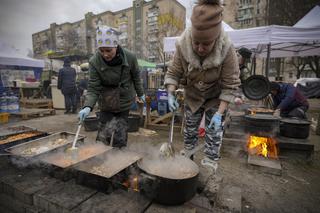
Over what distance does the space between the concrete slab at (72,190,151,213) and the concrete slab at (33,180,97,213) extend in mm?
76

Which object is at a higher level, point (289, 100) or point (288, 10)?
point (288, 10)

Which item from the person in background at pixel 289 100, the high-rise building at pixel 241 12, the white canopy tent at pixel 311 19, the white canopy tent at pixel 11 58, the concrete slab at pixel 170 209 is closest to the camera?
the concrete slab at pixel 170 209

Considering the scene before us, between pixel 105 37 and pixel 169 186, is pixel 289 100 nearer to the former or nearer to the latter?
pixel 169 186

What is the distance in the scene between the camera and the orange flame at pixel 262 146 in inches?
153

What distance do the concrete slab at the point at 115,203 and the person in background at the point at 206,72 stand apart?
852 mm

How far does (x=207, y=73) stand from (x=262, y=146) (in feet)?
9.42

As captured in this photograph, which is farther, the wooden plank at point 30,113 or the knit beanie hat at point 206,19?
the wooden plank at point 30,113

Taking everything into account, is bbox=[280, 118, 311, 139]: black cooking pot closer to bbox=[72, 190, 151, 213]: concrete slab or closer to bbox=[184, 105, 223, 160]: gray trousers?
bbox=[184, 105, 223, 160]: gray trousers

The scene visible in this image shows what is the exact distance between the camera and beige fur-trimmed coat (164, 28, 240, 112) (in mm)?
1875

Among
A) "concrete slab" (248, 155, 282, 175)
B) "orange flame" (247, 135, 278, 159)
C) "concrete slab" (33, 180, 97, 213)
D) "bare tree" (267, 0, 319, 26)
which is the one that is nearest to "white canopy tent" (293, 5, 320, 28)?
"orange flame" (247, 135, 278, 159)

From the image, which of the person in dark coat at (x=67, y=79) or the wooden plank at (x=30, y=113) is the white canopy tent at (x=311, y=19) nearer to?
the person in dark coat at (x=67, y=79)

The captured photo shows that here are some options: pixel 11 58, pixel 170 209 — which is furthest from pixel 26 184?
pixel 11 58

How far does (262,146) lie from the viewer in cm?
396

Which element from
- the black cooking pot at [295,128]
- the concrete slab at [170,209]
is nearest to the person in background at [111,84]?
the concrete slab at [170,209]
